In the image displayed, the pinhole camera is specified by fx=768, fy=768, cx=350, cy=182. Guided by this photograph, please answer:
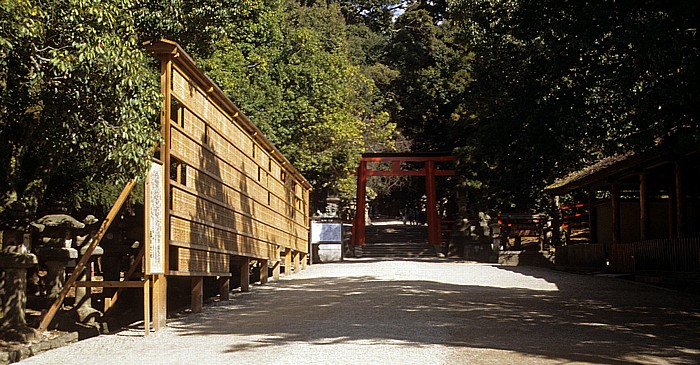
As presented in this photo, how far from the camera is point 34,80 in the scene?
27.2ft

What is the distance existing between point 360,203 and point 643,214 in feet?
61.9

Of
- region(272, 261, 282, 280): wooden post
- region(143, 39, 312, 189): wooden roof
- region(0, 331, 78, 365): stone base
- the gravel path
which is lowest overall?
region(0, 331, 78, 365): stone base

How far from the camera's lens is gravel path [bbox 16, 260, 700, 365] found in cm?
675

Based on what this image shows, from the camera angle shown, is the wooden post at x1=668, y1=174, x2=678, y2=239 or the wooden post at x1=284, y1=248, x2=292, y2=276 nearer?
the wooden post at x1=668, y1=174, x2=678, y2=239

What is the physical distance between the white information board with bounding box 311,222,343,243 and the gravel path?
14027 millimetres

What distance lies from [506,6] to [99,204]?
9.47 meters

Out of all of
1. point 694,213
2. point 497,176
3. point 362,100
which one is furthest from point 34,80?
point 362,100

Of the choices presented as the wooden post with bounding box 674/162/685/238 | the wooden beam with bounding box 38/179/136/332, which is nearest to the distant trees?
the wooden beam with bounding box 38/179/136/332

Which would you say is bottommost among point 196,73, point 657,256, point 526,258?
point 526,258

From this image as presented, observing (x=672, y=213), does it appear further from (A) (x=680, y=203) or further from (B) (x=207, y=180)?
(B) (x=207, y=180)

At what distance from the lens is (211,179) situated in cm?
1119

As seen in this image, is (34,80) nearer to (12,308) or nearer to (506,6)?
(12,308)

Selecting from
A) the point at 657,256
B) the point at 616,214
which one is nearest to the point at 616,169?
the point at 657,256

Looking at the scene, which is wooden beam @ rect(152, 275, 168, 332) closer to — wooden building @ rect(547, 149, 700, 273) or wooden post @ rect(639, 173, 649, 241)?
wooden building @ rect(547, 149, 700, 273)
